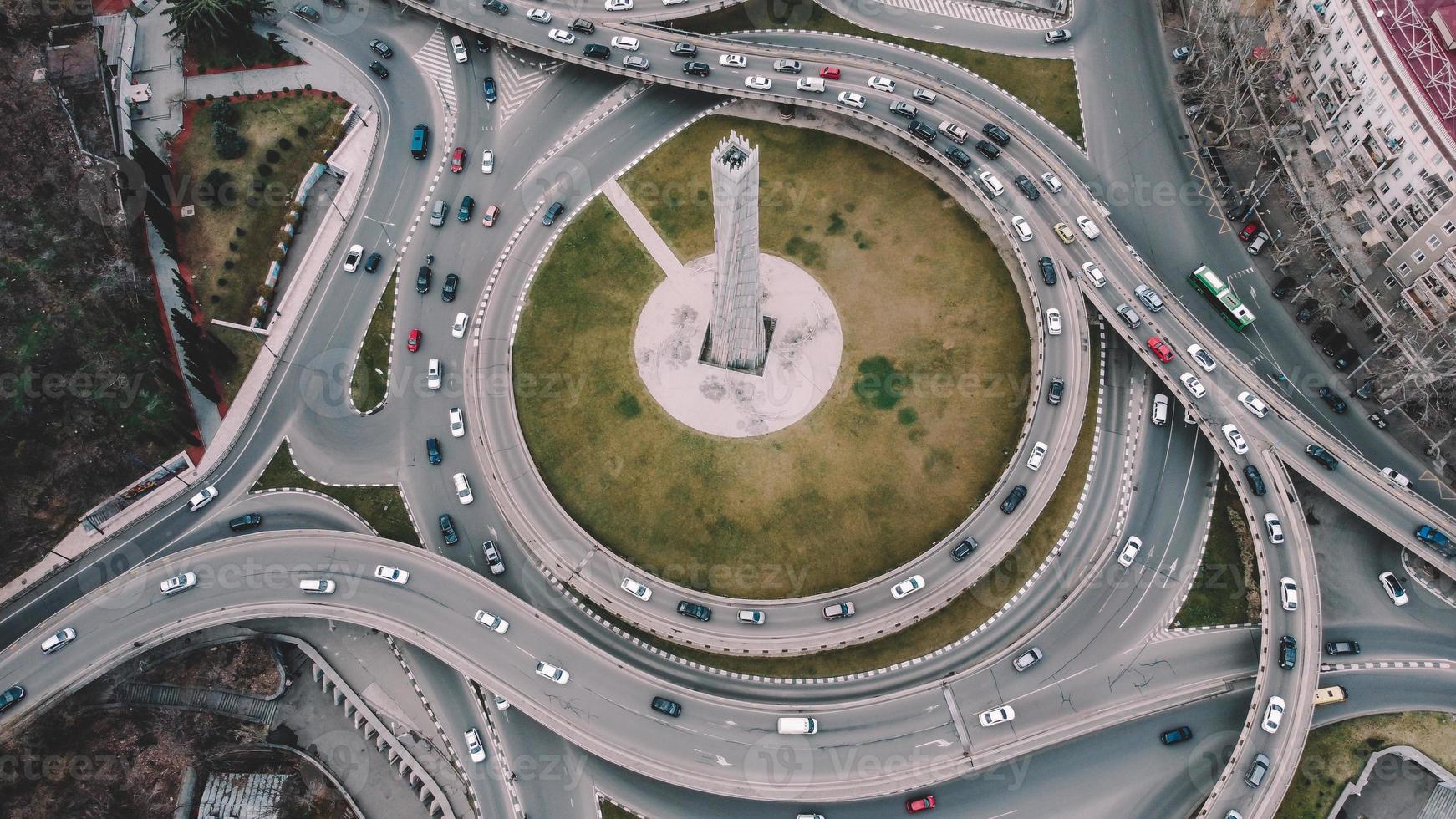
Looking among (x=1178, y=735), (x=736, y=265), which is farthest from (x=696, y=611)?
(x=1178, y=735)

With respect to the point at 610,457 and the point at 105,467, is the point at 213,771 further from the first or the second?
the point at 610,457

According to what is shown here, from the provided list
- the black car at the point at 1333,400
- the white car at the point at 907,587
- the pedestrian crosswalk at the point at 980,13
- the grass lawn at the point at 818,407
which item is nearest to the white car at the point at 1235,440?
the black car at the point at 1333,400

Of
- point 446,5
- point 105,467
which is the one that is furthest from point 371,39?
point 105,467

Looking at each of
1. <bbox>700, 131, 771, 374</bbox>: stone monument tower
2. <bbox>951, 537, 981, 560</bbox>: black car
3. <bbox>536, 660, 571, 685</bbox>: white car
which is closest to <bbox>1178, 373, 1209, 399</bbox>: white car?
<bbox>951, 537, 981, 560</bbox>: black car

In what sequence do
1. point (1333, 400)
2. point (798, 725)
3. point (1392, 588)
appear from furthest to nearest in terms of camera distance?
point (1333, 400) → point (1392, 588) → point (798, 725)

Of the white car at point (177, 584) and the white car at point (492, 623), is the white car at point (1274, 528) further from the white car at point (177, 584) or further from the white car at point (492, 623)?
the white car at point (177, 584)

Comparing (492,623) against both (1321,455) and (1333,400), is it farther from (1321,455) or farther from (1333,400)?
(1333,400)
